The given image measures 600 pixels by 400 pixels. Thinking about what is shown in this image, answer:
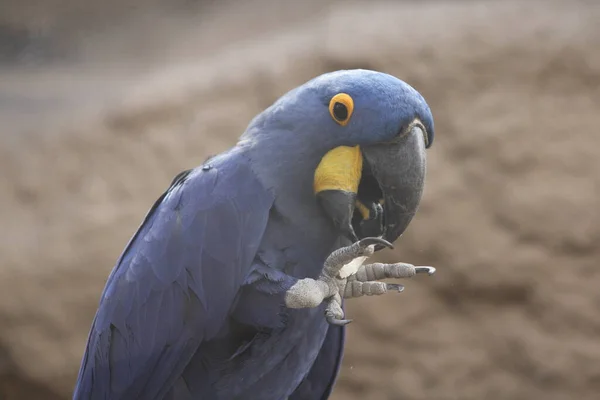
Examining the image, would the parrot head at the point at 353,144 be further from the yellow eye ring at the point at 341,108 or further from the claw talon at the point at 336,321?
the claw talon at the point at 336,321

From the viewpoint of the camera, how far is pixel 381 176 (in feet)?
5.09

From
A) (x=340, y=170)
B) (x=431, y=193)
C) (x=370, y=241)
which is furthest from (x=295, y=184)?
(x=431, y=193)

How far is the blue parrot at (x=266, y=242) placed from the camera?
1541mm

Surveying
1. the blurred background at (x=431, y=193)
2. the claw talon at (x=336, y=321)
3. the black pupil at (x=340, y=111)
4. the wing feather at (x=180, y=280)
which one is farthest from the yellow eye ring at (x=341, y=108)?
the blurred background at (x=431, y=193)

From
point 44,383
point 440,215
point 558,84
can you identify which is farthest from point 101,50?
point 558,84

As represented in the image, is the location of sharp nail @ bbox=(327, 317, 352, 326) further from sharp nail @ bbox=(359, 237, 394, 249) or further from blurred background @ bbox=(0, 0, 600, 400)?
blurred background @ bbox=(0, 0, 600, 400)

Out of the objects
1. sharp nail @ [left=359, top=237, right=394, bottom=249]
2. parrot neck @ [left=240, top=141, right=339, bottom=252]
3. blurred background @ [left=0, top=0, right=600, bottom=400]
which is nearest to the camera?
sharp nail @ [left=359, top=237, right=394, bottom=249]

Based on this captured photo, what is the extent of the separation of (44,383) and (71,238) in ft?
1.94

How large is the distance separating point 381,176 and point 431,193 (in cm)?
152

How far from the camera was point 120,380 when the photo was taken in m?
1.65

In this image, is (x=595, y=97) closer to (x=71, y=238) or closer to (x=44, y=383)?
(x=71, y=238)

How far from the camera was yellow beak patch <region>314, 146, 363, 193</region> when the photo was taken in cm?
154

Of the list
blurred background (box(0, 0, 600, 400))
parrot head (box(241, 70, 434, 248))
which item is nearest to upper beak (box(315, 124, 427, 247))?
parrot head (box(241, 70, 434, 248))

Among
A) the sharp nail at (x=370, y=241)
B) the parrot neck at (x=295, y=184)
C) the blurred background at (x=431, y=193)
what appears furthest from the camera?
the blurred background at (x=431, y=193)
